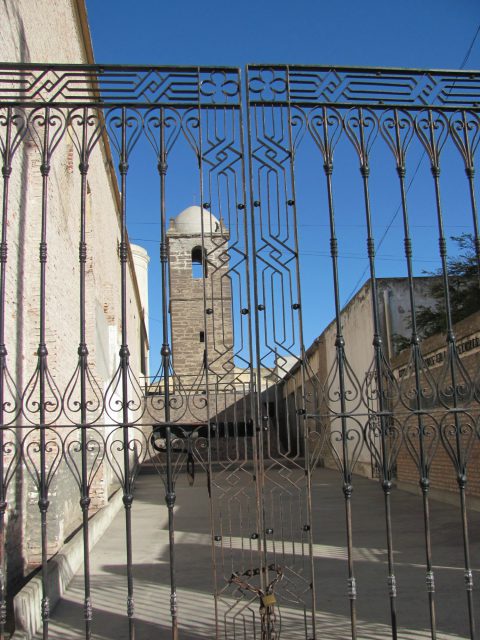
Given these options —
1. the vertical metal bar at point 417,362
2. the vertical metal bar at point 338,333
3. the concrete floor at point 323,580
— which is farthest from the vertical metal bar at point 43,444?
the vertical metal bar at point 417,362

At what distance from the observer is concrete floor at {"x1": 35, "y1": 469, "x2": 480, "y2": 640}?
14.0 ft

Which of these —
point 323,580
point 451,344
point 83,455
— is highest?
point 451,344

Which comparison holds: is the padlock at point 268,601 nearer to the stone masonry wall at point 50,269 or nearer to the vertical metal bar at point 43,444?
the vertical metal bar at point 43,444

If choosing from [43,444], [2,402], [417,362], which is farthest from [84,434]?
[417,362]

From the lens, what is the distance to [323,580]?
18.2 ft

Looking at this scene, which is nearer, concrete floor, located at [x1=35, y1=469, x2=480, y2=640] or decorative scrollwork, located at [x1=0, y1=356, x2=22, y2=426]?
decorative scrollwork, located at [x1=0, y1=356, x2=22, y2=426]

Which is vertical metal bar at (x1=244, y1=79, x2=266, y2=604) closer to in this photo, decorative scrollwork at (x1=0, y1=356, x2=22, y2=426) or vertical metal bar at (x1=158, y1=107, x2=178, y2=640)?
vertical metal bar at (x1=158, y1=107, x2=178, y2=640)

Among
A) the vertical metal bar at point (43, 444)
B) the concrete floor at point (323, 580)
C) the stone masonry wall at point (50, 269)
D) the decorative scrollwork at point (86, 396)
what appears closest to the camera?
the vertical metal bar at point (43, 444)

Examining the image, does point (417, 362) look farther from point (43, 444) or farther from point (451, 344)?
point (43, 444)

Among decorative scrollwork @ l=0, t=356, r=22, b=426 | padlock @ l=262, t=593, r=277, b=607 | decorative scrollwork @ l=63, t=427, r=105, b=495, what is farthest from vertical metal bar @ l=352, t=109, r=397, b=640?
decorative scrollwork @ l=0, t=356, r=22, b=426

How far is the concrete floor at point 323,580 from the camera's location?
4266mm

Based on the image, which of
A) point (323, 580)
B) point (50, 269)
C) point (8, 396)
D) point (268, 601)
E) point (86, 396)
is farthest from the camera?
point (50, 269)

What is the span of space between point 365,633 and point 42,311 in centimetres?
274

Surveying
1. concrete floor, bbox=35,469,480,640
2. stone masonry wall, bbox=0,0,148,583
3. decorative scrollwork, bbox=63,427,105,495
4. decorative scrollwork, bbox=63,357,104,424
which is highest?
stone masonry wall, bbox=0,0,148,583
